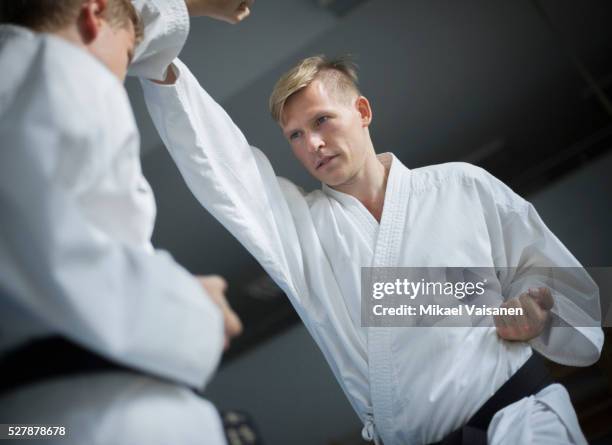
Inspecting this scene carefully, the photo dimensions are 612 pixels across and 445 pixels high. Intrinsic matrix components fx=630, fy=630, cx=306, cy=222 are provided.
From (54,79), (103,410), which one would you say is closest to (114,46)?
(54,79)

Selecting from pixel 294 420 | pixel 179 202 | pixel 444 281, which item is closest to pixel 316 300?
pixel 444 281

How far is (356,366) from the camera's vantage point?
148 centimetres

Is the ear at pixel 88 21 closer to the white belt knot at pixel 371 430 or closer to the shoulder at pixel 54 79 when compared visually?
the shoulder at pixel 54 79

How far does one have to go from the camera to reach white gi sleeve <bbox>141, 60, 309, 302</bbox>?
1.52m

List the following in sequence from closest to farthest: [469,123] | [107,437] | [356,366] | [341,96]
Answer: [107,437], [356,366], [341,96], [469,123]

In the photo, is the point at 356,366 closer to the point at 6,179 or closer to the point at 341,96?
the point at 341,96

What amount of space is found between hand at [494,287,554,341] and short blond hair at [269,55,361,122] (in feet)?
2.37

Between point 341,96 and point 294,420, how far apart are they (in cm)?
235

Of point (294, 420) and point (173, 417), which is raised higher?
point (173, 417)

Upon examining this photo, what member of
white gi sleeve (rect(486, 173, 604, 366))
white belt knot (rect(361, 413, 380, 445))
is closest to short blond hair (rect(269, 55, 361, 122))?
white gi sleeve (rect(486, 173, 604, 366))

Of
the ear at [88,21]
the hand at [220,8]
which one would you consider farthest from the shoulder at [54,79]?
the hand at [220,8]

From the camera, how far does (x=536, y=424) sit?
1.31 m

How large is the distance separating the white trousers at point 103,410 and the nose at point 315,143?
0.89m

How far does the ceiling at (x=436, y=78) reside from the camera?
7.82 feet
